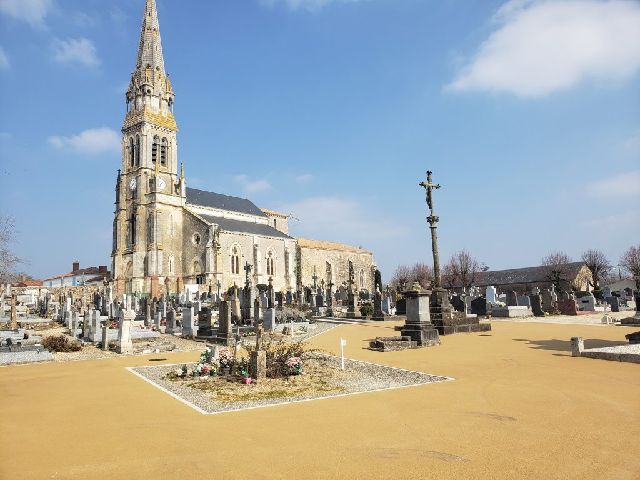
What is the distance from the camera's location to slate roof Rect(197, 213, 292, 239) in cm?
4709

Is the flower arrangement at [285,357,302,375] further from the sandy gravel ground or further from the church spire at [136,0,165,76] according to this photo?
the church spire at [136,0,165,76]

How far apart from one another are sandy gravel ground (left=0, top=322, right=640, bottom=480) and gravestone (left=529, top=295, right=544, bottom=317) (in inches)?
640

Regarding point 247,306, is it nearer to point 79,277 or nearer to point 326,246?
point 326,246

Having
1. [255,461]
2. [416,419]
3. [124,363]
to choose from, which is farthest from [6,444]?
[124,363]

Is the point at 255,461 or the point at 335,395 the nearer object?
the point at 255,461

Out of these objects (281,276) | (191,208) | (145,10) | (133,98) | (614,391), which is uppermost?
(145,10)

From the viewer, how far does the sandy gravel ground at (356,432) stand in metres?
3.77

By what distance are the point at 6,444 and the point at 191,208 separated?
1777 inches

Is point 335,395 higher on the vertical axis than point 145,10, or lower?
lower

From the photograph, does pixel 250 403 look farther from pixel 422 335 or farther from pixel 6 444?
pixel 422 335

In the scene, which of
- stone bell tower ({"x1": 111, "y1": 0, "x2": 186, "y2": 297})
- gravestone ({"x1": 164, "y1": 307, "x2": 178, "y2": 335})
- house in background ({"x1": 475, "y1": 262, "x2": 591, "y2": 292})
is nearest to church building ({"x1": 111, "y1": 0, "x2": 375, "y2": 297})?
stone bell tower ({"x1": 111, "y1": 0, "x2": 186, "y2": 297})

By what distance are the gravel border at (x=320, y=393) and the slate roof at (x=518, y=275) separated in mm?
52379

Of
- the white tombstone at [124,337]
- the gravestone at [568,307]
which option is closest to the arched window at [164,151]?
the white tombstone at [124,337]

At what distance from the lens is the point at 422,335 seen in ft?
40.8
